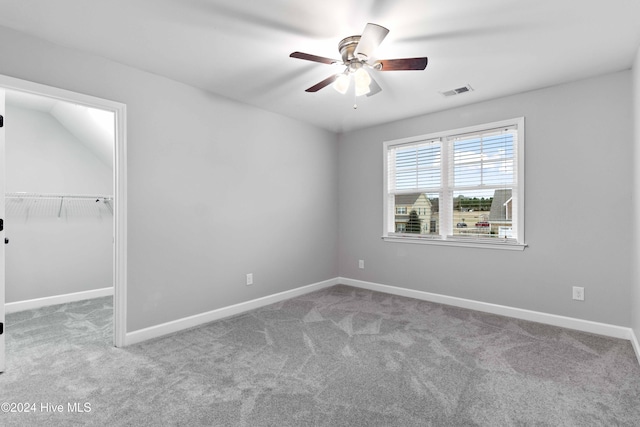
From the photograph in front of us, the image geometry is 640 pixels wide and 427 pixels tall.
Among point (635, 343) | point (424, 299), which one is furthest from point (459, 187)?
→ point (635, 343)

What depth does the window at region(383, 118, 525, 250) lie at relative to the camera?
11.4 ft

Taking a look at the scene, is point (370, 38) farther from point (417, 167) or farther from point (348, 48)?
point (417, 167)

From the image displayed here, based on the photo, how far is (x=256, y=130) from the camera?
3.83m

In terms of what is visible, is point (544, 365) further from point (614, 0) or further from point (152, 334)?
point (152, 334)

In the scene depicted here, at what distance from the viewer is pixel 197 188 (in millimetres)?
3260

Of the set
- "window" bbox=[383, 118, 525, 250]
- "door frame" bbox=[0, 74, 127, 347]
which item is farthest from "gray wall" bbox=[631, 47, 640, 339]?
"door frame" bbox=[0, 74, 127, 347]

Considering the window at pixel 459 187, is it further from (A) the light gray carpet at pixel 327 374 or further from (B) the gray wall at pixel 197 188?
(B) the gray wall at pixel 197 188

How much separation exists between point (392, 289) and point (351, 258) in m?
0.79

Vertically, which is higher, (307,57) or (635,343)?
(307,57)

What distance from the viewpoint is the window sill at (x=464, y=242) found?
3448 mm

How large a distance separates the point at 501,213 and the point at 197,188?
3.26 m

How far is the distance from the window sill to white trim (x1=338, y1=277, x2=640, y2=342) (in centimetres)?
63

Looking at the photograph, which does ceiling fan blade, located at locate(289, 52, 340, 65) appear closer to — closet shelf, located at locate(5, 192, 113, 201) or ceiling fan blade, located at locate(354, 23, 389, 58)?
ceiling fan blade, located at locate(354, 23, 389, 58)

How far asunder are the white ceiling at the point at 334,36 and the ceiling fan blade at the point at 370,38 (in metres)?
0.18
